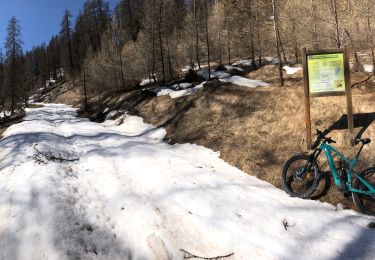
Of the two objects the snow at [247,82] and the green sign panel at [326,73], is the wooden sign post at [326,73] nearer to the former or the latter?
the green sign panel at [326,73]

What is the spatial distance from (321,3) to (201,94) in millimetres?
22409

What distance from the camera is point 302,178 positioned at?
778cm

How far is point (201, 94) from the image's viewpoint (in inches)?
659

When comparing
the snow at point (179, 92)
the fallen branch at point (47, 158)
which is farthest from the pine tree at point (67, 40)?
the fallen branch at point (47, 158)

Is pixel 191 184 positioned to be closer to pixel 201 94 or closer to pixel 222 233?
pixel 222 233

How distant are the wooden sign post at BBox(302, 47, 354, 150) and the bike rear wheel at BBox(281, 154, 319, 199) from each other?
1.79 meters

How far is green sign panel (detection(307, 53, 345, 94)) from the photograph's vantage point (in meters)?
8.83

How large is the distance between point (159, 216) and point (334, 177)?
151 inches

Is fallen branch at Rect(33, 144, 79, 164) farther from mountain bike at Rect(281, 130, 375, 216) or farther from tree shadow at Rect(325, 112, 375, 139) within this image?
tree shadow at Rect(325, 112, 375, 139)

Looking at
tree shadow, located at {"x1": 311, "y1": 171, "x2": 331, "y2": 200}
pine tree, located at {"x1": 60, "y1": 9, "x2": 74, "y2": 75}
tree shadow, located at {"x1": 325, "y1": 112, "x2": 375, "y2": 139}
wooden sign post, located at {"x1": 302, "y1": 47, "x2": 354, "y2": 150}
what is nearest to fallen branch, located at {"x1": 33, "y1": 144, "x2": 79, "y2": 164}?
tree shadow, located at {"x1": 311, "y1": 171, "x2": 331, "y2": 200}

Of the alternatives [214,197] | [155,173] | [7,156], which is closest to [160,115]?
[7,156]

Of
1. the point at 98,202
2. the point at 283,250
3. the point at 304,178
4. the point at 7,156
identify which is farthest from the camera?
the point at 7,156

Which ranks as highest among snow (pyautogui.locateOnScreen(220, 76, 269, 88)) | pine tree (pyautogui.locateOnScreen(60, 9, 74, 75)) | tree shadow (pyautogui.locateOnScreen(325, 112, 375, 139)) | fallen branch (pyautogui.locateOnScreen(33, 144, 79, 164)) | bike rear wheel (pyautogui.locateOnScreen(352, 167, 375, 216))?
pine tree (pyautogui.locateOnScreen(60, 9, 74, 75))

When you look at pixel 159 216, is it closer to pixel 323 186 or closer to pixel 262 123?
pixel 323 186
